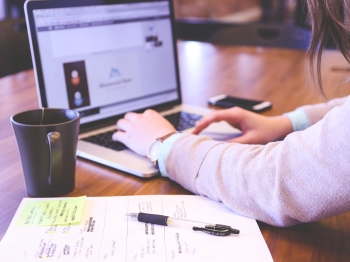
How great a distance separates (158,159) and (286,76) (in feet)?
2.77

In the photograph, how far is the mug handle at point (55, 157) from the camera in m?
0.59

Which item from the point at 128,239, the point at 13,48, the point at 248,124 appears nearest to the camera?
the point at 128,239

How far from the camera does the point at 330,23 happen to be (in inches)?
23.9

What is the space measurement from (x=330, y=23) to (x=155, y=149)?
337 millimetres

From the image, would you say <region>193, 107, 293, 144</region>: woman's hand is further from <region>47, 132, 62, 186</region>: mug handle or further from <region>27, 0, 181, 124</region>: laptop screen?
<region>47, 132, 62, 186</region>: mug handle

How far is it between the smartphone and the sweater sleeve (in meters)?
0.45

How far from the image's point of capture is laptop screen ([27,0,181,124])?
828mm

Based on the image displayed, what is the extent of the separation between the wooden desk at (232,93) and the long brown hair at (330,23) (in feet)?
0.83

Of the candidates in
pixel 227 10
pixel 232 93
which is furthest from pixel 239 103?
pixel 227 10

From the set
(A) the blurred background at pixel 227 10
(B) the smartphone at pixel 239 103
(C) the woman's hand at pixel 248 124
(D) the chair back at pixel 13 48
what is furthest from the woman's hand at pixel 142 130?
(A) the blurred background at pixel 227 10

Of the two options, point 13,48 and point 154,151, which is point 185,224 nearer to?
point 154,151

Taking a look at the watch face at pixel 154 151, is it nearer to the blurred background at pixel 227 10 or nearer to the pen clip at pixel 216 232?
the pen clip at pixel 216 232

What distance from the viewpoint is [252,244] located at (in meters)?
0.52

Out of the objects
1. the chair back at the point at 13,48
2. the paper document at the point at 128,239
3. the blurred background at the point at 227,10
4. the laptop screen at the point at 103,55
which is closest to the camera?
the paper document at the point at 128,239
